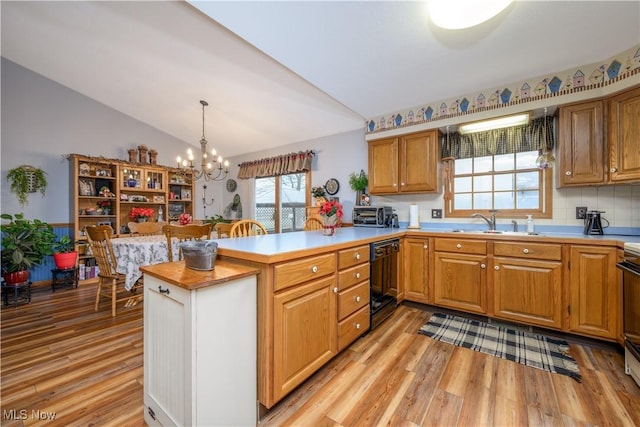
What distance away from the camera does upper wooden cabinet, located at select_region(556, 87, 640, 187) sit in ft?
6.83

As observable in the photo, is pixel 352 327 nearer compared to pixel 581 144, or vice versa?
pixel 352 327

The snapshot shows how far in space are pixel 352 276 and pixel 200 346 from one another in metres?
A: 1.19

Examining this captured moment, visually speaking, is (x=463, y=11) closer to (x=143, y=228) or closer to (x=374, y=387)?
(x=374, y=387)

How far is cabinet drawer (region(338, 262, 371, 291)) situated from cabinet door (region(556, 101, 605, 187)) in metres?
2.08

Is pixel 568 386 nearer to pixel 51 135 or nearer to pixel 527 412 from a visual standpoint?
pixel 527 412

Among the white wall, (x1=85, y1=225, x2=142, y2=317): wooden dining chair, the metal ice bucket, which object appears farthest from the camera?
the white wall

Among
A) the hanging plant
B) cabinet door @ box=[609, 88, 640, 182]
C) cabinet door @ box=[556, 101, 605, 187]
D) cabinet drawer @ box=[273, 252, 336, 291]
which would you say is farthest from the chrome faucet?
the hanging plant

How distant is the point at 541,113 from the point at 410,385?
284 cm

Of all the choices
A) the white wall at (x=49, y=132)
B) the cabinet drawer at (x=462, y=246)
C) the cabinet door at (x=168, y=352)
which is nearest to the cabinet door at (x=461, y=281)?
the cabinet drawer at (x=462, y=246)

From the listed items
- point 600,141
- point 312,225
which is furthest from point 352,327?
point 600,141

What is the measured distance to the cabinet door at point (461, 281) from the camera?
252 cm

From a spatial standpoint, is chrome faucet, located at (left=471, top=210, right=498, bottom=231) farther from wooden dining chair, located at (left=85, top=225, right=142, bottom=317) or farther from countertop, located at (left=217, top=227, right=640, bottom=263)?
wooden dining chair, located at (left=85, top=225, right=142, bottom=317)

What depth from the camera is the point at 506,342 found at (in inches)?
87.7

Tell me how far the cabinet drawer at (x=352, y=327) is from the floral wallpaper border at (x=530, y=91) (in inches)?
92.3
